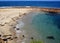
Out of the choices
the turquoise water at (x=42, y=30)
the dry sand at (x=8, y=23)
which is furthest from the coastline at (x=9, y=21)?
the turquoise water at (x=42, y=30)

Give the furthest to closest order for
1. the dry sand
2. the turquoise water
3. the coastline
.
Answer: the coastline
the dry sand
the turquoise water

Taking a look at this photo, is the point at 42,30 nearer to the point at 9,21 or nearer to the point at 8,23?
the point at 8,23

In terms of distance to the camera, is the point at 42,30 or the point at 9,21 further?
the point at 9,21

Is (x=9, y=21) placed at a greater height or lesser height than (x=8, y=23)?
lesser

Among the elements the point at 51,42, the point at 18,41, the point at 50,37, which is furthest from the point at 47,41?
the point at 18,41

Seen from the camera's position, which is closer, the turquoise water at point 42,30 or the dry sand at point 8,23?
the turquoise water at point 42,30

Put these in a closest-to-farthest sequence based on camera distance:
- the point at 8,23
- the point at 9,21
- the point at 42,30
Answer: the point at 42,30 → the point at 8,23 → the point at 9,21

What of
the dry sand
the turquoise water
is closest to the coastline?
the dry sand

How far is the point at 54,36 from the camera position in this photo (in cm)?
1802

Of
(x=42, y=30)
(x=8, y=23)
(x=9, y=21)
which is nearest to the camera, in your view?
(x=42, y=30)

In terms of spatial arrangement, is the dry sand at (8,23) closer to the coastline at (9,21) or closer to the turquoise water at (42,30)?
the coastline at (9,21)

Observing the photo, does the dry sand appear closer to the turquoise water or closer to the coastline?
the coastline

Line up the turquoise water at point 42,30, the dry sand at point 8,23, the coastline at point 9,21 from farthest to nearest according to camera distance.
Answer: the coastline at point 9,21, the dry sand at point 8,23, the turquoise water at point 42,30

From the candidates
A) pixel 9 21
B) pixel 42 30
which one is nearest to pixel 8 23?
pixel 9 21
